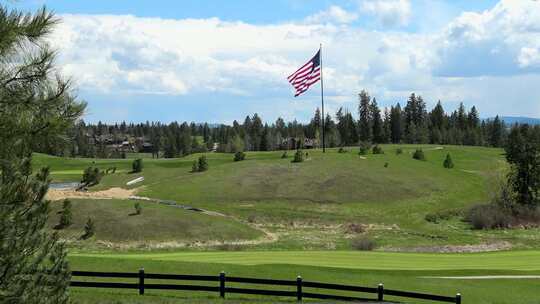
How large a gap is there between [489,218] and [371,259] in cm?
3130

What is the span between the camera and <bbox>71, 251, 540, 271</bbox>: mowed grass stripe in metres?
34.2

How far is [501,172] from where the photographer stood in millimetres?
81438

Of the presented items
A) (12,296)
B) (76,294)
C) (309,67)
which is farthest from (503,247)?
(12,296)

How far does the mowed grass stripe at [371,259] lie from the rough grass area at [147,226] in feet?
40.7

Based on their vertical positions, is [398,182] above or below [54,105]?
below

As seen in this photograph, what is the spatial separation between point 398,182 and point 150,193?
34.4 m

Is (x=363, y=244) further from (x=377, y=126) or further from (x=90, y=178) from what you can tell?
(x=377, y=126)

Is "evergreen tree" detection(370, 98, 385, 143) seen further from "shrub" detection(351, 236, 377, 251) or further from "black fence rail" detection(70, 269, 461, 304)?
"black fence rail" detection(70, 269, 461, 304)

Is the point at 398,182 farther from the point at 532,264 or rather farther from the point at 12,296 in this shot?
the point at 12,296

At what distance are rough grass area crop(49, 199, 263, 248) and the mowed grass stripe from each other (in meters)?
12.4

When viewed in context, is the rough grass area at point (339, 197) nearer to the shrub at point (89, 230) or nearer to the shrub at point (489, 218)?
the shrub at point (489, 218)

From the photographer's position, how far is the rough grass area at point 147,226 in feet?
161

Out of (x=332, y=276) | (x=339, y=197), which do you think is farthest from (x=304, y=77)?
(x=332, y=276)

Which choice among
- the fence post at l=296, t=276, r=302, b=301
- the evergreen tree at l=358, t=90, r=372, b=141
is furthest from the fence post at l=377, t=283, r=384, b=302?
the evergreen tree at l=358, t=90, r=372, b=141
